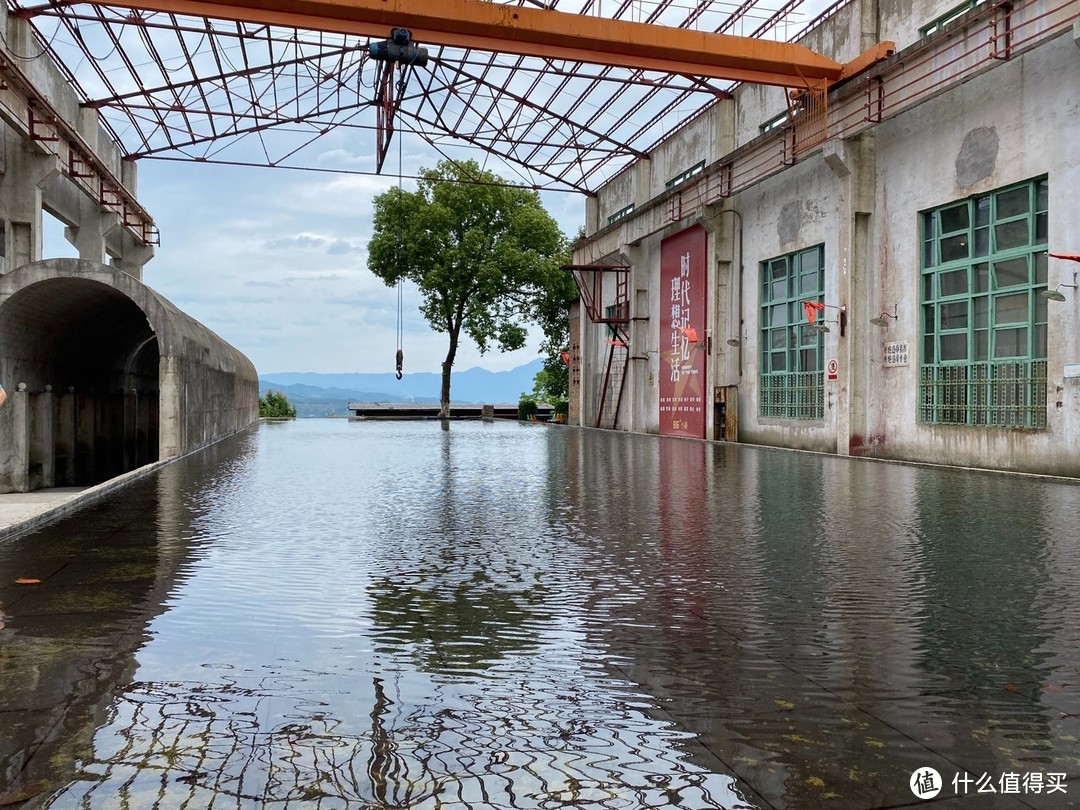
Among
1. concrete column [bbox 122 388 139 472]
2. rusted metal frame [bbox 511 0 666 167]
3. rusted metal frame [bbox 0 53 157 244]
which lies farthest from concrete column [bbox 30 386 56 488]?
rusted metal frame [bbox 511 0 666 167]

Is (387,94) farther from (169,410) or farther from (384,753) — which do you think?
(384,753)

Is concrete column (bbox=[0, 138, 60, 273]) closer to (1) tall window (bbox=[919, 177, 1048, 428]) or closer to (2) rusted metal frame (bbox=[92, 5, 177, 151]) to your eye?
(2) rusted metal frame (bbox=[92, 5, 177, 151])

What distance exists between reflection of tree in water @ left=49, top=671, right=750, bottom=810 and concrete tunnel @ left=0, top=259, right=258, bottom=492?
13.2 m

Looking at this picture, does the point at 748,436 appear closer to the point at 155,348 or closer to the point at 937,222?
the point at 937,222

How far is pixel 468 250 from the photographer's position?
138 feet

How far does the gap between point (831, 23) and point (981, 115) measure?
247 inches

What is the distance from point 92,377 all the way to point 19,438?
6455mm

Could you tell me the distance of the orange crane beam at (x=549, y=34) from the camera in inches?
669

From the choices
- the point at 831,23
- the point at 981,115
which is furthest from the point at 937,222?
the point at 831,23

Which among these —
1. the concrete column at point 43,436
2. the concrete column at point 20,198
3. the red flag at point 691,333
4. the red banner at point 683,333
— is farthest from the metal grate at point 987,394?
the concrete column at point 20,198

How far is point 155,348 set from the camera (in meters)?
28.1

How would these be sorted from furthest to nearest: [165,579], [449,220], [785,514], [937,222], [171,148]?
1. [449,220]
2. [171,148]
3. [937,222]
4. [785,514]
5. [165,579]

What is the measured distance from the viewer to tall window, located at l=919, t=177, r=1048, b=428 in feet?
44.2

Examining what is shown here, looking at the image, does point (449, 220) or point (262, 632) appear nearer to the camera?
point (262, 632)
